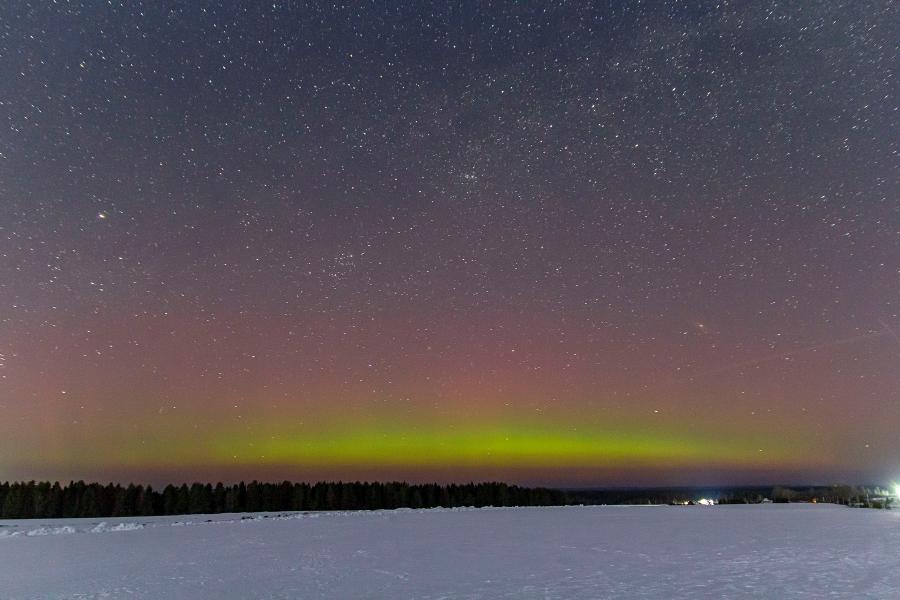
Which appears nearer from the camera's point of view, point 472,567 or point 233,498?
point 472,567

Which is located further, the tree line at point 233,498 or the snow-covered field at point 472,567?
the tree line at point 233,498

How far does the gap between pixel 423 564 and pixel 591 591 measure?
344 inches

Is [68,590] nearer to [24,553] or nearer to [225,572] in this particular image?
[225,572]

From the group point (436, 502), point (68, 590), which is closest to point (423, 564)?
point (68, 590)

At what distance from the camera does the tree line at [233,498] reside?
102 m

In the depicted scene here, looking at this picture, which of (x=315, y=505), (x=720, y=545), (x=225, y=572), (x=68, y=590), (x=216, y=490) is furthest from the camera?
(x=315, y=505)

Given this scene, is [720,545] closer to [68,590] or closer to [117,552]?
[68,590]

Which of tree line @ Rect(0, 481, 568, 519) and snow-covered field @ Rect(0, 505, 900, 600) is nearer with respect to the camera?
snow-covered field @ Rect(0, 505, 900, 600)

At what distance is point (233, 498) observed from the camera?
118m

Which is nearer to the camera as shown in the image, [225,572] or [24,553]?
[225,572]

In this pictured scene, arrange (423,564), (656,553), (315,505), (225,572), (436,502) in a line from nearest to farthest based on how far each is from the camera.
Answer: (225,572), (423,564), (656,553), (315,505), (436,502)

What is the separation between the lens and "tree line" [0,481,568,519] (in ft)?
336

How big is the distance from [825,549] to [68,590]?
93.3 ft

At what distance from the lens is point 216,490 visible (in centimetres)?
11756
